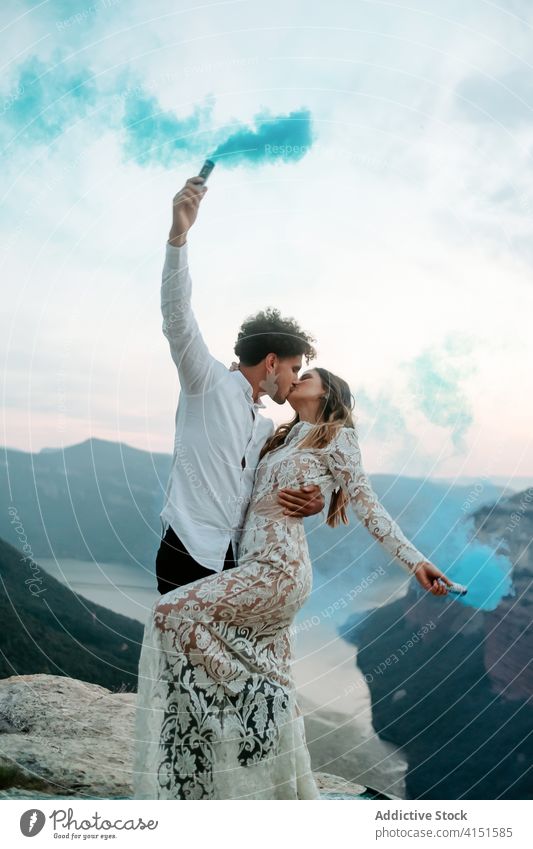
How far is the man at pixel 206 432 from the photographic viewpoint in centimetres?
351

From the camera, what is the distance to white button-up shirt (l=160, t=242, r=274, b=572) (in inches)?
140

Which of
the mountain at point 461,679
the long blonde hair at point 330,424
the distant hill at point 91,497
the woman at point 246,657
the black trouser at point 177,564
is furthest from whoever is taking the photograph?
the mountain at point 461,679

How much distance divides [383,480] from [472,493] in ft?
2.67

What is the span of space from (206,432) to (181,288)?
0.66 meters

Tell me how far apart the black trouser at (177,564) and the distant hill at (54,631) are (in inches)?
61.9

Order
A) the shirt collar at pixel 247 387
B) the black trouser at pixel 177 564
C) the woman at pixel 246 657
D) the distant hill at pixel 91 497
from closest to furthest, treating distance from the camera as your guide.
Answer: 1. the woman at pixel 246 657
2. the black trouser at pixel 177 564
3. the shirt collar at pixel 247 387
4. the distant hill at pixel 91 497

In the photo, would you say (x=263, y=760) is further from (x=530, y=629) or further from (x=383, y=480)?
(x=530, y=629)

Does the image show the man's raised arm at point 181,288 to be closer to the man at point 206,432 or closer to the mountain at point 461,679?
the man at point 206,432

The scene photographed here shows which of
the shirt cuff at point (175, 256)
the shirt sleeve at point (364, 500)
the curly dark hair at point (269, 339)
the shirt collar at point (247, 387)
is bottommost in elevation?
the shirt sleeve at point (364, 500)

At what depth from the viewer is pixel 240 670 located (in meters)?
3.46

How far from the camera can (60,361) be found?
15.6ft

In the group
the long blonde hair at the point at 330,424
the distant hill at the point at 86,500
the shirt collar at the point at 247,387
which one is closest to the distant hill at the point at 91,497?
the distant hill at the point at 86,500

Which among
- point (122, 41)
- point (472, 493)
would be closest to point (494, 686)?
point (472, 493)

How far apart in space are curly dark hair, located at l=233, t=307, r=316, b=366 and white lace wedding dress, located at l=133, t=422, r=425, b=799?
0.57m
